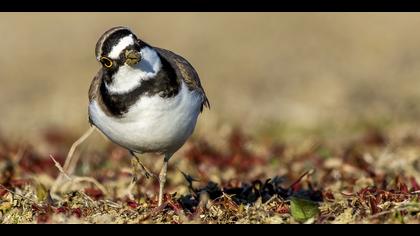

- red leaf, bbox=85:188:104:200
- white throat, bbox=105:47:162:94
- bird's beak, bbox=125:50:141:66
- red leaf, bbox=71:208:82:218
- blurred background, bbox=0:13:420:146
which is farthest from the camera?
blurred background, bbox=0:13:420:146

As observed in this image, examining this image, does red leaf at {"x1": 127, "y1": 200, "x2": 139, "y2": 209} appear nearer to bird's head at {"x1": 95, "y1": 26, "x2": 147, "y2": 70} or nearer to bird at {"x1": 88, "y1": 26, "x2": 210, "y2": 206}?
bird at {"x1": 88, "y1": 26, "x2": 210, "y2": 206}

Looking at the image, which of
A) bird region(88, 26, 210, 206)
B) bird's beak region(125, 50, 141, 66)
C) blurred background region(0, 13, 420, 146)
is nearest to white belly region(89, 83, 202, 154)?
bird region(88, 26, 210, 206)

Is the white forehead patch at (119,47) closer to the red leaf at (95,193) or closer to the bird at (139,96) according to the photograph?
the bird at (139,96)

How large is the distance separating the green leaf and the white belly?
868 mm

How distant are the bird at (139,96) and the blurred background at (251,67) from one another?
134 inches

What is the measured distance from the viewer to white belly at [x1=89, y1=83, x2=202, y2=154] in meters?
5.05

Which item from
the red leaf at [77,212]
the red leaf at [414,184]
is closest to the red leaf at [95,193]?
the red leaf at [77,212]

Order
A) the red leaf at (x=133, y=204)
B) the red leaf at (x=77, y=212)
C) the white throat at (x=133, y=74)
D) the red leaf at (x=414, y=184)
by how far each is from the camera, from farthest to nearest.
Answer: the red leaf at (x=414, y=184) → the red leaf at (x=133, y=204) → the red leaf at (x=77, y=212) → the white throat at (x=133, y=74)

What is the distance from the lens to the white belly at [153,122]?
505 centimetres

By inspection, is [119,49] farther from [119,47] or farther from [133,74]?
[133,74]

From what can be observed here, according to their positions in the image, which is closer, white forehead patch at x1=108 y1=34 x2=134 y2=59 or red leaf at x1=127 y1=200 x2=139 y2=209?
white forehead patch at x1=108 y1=34 x2=134 y2=59
